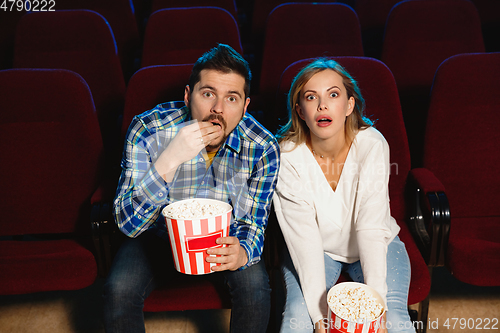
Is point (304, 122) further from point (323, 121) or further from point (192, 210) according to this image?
point (192, 210)

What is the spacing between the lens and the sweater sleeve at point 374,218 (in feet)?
3.03

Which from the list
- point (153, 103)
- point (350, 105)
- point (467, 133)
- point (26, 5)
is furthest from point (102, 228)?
point (26, 5)

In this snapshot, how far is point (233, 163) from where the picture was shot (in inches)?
41.6

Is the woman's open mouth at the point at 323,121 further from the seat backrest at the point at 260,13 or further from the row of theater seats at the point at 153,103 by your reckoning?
the seat backrest at the point at 260,13

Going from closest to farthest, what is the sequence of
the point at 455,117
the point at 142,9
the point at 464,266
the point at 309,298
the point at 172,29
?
the point at 309,298 → the point at 464,266 → the point at 455,117 → the point at 172,29 → the point at 142,9

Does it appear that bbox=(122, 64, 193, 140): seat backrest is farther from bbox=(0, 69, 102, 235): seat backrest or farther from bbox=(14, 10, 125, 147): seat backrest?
bbox=(14, 10, 125, 147): seat backrest

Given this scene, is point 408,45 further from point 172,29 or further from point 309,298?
point 309,298

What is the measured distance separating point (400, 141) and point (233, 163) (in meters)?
0.53

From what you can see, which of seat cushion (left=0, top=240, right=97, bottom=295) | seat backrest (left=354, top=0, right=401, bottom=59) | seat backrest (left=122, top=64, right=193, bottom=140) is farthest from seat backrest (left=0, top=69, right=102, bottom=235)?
seat backrest (left=354, top=0, right=401, bottom=59)

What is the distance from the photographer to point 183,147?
33.2 inches

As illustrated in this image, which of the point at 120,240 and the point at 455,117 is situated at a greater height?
the point at 455,117

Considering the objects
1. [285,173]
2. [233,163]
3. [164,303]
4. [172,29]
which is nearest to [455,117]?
[285,173]

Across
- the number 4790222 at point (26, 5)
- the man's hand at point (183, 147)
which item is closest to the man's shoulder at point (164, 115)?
the man's hand at point (183, 147)

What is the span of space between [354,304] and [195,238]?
333 millimetres
